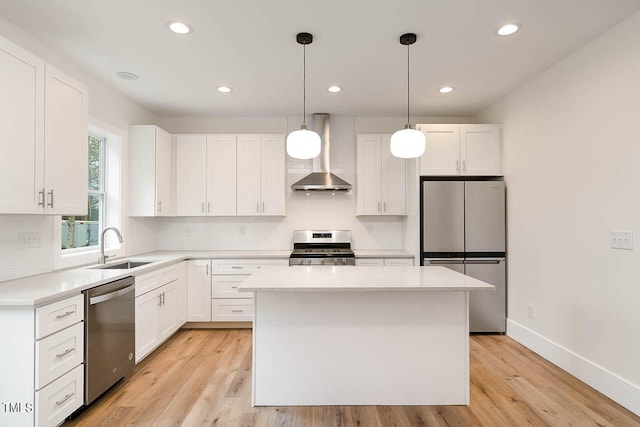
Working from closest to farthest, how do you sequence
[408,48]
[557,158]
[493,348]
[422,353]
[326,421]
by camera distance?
[326,421] < [422,353] < [408,48] < [557,158] < [493,348]

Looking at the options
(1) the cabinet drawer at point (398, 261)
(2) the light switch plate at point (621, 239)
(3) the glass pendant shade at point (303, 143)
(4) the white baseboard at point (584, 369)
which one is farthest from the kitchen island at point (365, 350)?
(1) the cabinet drawer at point (398, 261)

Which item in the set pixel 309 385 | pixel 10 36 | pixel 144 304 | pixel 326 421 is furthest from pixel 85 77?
pixel 326 421

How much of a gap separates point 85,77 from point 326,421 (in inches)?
136

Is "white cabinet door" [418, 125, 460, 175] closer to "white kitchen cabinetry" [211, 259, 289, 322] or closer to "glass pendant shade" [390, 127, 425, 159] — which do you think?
"glass pendant shade" [390, 127, 425, 159]

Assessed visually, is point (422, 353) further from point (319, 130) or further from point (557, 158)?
point (319, 130)

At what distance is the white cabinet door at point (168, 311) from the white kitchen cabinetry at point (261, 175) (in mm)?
1217

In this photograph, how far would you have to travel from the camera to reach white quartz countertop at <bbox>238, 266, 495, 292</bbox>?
1992mm

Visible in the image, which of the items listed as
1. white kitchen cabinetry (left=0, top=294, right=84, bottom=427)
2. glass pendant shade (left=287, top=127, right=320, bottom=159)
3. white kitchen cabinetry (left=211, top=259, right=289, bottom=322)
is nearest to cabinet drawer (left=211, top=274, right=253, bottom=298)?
white kitchen cabinetry (left=211, top=259, right=289, bottom=322)

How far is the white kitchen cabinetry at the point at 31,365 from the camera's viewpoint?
1.80 meters

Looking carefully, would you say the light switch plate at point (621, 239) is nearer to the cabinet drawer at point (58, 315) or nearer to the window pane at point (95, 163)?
the cabinet drawer at point (58, 315)

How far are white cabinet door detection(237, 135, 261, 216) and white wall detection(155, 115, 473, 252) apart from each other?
13.5 inches

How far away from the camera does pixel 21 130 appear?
6.66 feet

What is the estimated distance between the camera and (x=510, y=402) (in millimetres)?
2330

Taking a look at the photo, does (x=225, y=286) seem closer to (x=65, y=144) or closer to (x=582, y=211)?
(x=65, y=144)
